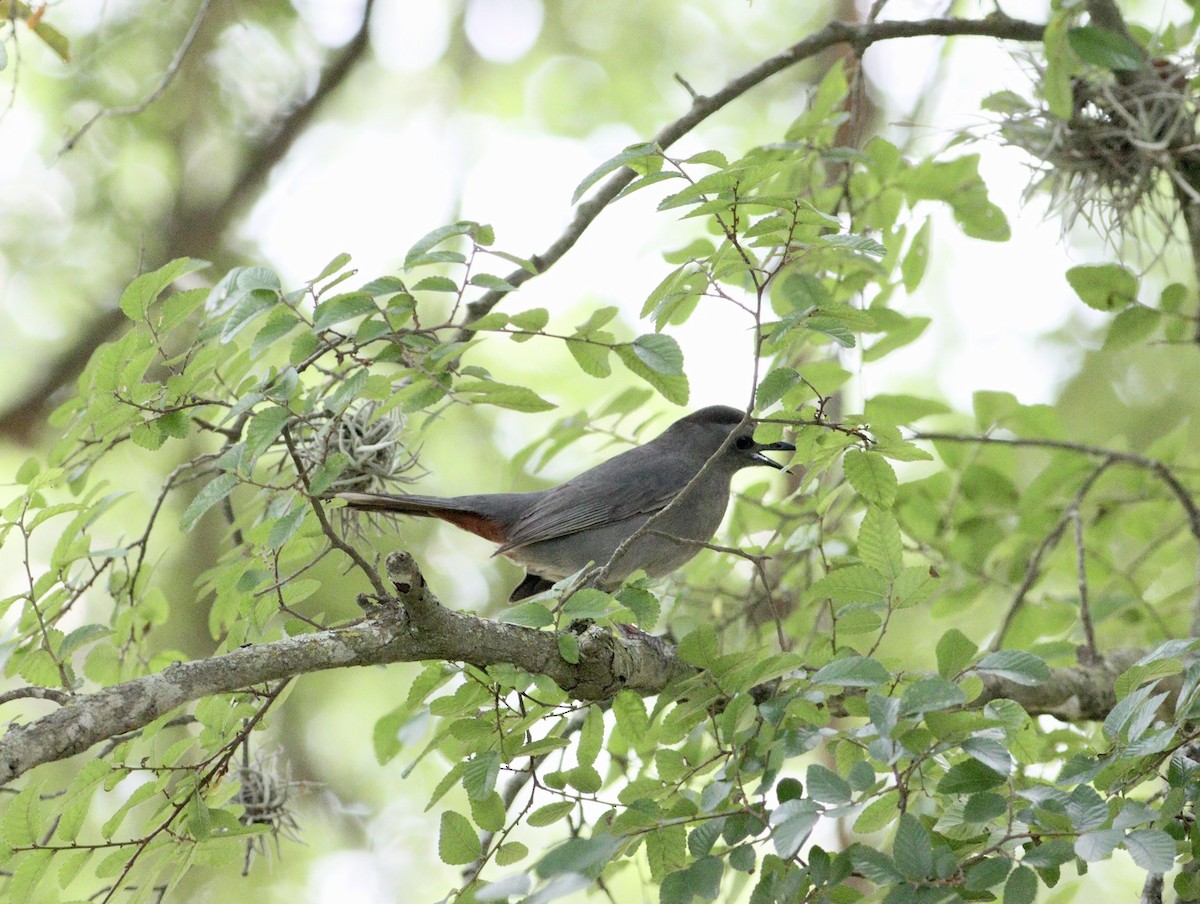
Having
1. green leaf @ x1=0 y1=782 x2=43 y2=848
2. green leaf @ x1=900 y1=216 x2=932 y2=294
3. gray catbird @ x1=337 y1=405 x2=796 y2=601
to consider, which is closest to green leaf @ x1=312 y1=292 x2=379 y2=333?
green leaf @ x1=0 y1=782 x2=43 y2=848

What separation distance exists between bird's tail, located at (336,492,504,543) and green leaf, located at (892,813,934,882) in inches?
71.9

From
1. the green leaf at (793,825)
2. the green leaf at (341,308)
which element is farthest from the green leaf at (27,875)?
the green leaf at (793,825)

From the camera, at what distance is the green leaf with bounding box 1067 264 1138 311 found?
13.5 feet

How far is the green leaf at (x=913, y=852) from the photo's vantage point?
2170 millimetres

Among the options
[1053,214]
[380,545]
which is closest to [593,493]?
[380,545]

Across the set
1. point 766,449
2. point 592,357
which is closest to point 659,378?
point 592,357

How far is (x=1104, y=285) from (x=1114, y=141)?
53cm

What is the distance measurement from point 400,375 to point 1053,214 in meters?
2.71

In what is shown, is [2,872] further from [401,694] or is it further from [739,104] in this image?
[739,104]

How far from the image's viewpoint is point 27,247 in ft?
23.4

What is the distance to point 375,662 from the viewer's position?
2727 millimetres

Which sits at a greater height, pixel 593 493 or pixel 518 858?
pixel 593 493

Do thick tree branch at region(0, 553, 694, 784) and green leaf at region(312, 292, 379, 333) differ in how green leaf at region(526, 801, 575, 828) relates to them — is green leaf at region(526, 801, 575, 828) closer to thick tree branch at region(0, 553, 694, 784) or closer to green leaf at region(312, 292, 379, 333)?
thick tree branch at region(0, 553, 694, 784)

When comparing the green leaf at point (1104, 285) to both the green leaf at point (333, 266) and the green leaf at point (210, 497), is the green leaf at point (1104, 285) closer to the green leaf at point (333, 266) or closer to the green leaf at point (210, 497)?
the green leaf at point (333, 266)
